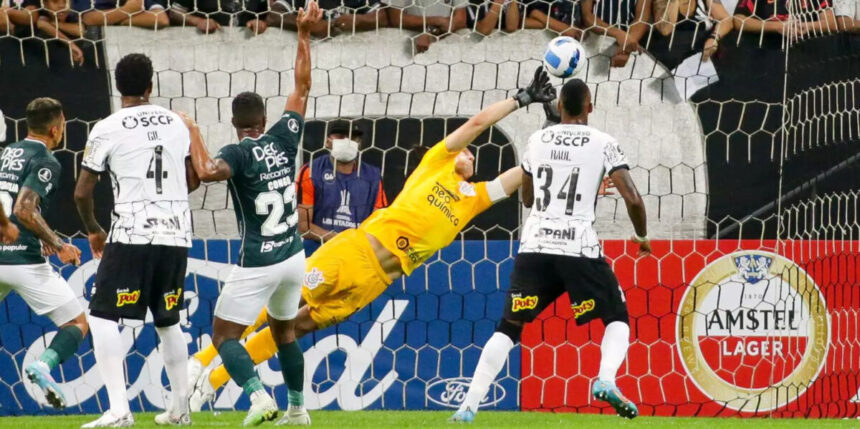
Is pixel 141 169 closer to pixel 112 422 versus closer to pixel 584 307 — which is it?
pixel 112 422

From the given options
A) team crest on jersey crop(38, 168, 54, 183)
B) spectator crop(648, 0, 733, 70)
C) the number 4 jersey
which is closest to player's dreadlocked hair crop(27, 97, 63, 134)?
team crest on jersey crop(38, 168, 54, 183)

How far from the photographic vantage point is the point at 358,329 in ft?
30.6

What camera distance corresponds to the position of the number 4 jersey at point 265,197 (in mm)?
6941

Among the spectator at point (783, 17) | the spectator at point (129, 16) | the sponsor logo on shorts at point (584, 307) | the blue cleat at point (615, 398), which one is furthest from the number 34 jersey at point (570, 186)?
the spectator at point (129, 16)

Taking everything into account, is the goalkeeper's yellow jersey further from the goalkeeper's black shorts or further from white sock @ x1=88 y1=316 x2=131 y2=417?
white sock @ x1=88 y1=316 x2=131 y2=417

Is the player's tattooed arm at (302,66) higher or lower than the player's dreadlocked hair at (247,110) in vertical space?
higher

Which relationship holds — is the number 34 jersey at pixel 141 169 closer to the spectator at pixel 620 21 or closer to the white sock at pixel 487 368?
the white sock at pixel 487 368

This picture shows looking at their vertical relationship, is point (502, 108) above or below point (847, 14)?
below

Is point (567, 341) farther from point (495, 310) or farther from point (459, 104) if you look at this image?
point (459, 104)

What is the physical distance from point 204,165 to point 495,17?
377 centimetres

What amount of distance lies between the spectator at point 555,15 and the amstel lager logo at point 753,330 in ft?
6.89

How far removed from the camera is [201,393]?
7.89 metres

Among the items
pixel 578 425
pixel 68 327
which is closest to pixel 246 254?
pixel 68 327

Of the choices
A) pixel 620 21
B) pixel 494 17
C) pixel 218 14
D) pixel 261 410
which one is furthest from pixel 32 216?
pixel 620 21
